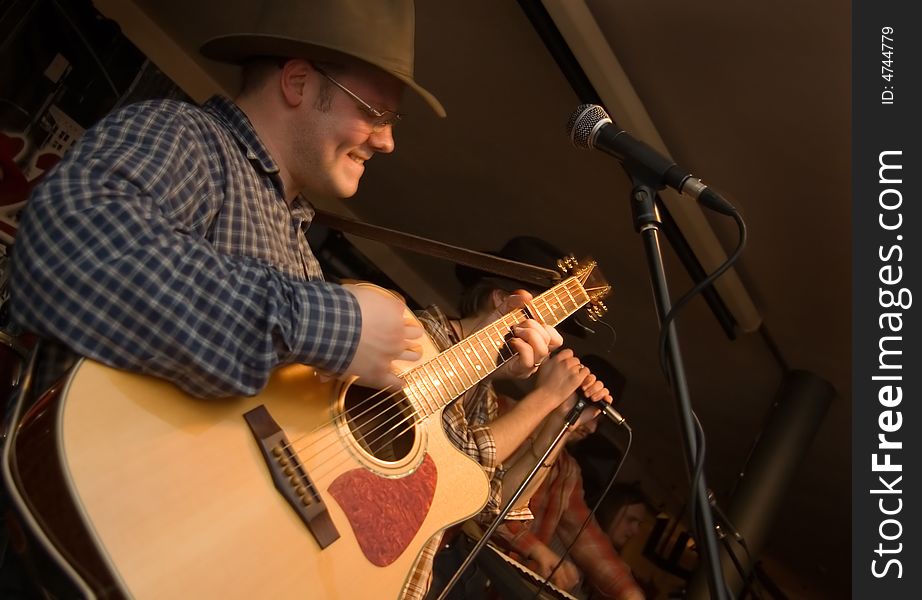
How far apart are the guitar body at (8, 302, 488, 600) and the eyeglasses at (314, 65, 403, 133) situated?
1.81ft

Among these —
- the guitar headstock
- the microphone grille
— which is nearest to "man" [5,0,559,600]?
the microphone grille

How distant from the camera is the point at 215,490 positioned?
105 centimetres

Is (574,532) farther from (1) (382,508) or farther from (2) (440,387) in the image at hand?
(1) (382,508)

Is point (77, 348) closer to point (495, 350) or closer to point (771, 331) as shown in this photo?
point (495, 350)

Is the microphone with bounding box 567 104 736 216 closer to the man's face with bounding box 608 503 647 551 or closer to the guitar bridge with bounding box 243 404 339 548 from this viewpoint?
the guitar bridge with bounding box 243 404 339 548

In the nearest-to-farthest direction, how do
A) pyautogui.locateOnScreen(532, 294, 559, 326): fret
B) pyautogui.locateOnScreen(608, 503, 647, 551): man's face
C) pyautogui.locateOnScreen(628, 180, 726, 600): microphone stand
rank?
pyautogui.locateOnScreen(628, 180, 726, 600): microphone stand, pyautogui.locateOnScreen(532, 294, 559, 326): fret, pyautogui.locateOnScreen(608, 503, 647, 551): man's face

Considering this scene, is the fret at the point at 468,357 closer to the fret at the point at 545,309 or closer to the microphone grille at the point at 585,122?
the fret at the point at 545,309

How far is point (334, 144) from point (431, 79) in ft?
4.48

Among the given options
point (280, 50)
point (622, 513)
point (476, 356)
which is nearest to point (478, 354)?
point (476, 356)

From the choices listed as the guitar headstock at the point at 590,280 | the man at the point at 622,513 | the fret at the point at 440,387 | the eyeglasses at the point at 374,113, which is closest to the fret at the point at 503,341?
the fret at the point at 440,387

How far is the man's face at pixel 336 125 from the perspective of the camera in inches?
56.0

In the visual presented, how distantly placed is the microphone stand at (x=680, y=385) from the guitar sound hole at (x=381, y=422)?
53 centimetres

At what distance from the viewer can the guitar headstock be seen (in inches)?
81.9

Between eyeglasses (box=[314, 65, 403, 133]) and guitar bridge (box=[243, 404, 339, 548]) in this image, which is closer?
guitar bridge (box=[243, 404, 339, 548])
